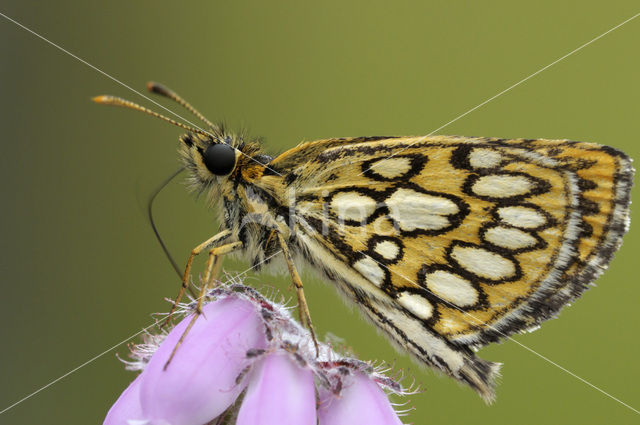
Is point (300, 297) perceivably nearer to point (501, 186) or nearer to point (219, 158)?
point (219, 158)

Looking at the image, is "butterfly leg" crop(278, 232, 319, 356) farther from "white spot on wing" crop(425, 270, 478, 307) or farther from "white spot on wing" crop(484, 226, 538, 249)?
"white spot on wing" crop(484, 226, 538, 249)

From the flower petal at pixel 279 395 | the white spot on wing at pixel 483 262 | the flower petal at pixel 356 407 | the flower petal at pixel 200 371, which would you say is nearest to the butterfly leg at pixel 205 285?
the flower petal at pixel 200 371

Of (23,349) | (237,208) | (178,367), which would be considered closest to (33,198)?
(23,349)

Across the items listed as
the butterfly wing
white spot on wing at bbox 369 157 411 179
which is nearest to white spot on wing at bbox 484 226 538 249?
the butterfly wing

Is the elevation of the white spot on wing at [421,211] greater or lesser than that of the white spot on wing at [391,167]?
lesser

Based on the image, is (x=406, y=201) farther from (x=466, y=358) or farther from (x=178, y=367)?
(x=178, y=367)

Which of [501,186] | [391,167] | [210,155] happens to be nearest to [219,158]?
[210,155]

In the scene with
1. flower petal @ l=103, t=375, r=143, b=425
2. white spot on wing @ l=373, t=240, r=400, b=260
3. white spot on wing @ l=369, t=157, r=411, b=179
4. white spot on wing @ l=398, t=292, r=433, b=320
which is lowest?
flower petal @ l=103, t=375, r=143, b=425

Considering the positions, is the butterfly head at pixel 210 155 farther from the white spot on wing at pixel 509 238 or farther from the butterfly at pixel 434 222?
the white spot on wing at pixel 509 238
